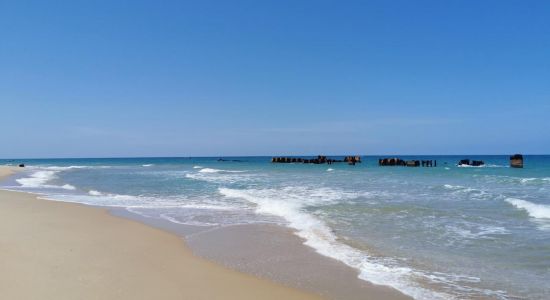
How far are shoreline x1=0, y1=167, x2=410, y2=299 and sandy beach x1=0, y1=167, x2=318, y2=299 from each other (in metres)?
0.01

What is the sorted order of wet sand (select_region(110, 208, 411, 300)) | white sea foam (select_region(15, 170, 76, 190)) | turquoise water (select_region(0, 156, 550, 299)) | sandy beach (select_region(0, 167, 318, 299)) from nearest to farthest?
sandy beach (select_region(0, 167, 318, 299)) < wet sand (select_region(110, 208, 411, 300)) < turquoise water (select_region(0, 156, 550, 299)) < white sea foam (select_region(15, 170, 76, 190))

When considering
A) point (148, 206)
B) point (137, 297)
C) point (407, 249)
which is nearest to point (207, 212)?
point (148, 206)

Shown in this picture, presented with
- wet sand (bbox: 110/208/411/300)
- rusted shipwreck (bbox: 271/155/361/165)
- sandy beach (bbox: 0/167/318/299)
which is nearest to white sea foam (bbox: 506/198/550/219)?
wet sand (bbox: 110/208/411/300)

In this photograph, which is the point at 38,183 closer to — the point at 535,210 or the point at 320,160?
the point at 535,210

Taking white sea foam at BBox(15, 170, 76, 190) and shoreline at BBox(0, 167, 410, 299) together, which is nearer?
shoreline at BBox(0, 167, 410, 299)

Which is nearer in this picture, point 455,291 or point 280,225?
point 455,291

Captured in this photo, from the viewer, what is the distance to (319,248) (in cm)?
840

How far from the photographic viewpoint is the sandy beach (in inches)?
217

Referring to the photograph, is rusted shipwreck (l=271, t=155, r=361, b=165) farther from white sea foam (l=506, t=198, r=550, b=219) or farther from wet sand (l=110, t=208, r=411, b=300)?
wet sand (l=110, t=208, r=411, b=300)

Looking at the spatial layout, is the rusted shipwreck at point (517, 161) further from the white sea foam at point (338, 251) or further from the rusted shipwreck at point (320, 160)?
the white sea foam at point (338, 251)

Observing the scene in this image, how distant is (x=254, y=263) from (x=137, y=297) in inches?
97.8

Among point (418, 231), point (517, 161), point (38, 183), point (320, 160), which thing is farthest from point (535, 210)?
point (320, 160)

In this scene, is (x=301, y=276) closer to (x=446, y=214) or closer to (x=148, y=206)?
(x=446, y=214)

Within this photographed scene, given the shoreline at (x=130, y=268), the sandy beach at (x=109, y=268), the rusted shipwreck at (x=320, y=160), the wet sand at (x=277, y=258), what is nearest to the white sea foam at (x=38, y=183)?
the shoreline at (x=130, y=268)
